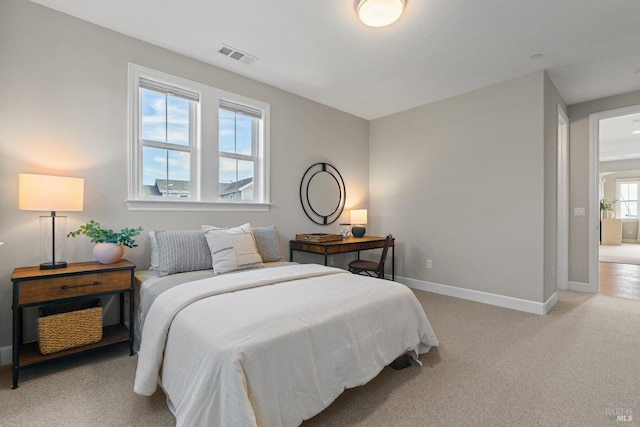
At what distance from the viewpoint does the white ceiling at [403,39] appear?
95.0 inches

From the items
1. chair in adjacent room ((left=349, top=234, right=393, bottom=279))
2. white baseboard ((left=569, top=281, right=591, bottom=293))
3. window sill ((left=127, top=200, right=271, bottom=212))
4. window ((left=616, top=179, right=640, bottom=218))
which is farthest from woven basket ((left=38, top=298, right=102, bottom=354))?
window ((left=616, top=179, right=640, bottom=218))

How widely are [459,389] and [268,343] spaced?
1.37 metres

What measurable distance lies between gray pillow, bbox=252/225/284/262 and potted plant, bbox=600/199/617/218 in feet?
37.5

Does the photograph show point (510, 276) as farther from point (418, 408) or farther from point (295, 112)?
point (295, 112)

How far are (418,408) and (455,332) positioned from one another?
1.32 m

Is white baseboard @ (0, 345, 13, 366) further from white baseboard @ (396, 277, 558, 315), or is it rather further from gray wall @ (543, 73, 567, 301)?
gray wall @ (543, 73, 567, 301)

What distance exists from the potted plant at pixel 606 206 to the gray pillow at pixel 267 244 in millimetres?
11422

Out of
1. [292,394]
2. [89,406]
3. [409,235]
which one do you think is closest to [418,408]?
[292,394]

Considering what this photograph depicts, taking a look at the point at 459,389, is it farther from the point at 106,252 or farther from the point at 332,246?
the point at 106,252

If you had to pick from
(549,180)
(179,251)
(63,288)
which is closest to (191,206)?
(179,251)

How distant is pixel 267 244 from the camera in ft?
10.9

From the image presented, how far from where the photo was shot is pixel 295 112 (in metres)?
4.13

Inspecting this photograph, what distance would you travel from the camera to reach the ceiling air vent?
301 centimetres

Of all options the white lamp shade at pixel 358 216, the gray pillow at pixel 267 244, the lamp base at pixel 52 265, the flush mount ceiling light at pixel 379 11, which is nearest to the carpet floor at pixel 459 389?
the lamp base at pixel 52 265
